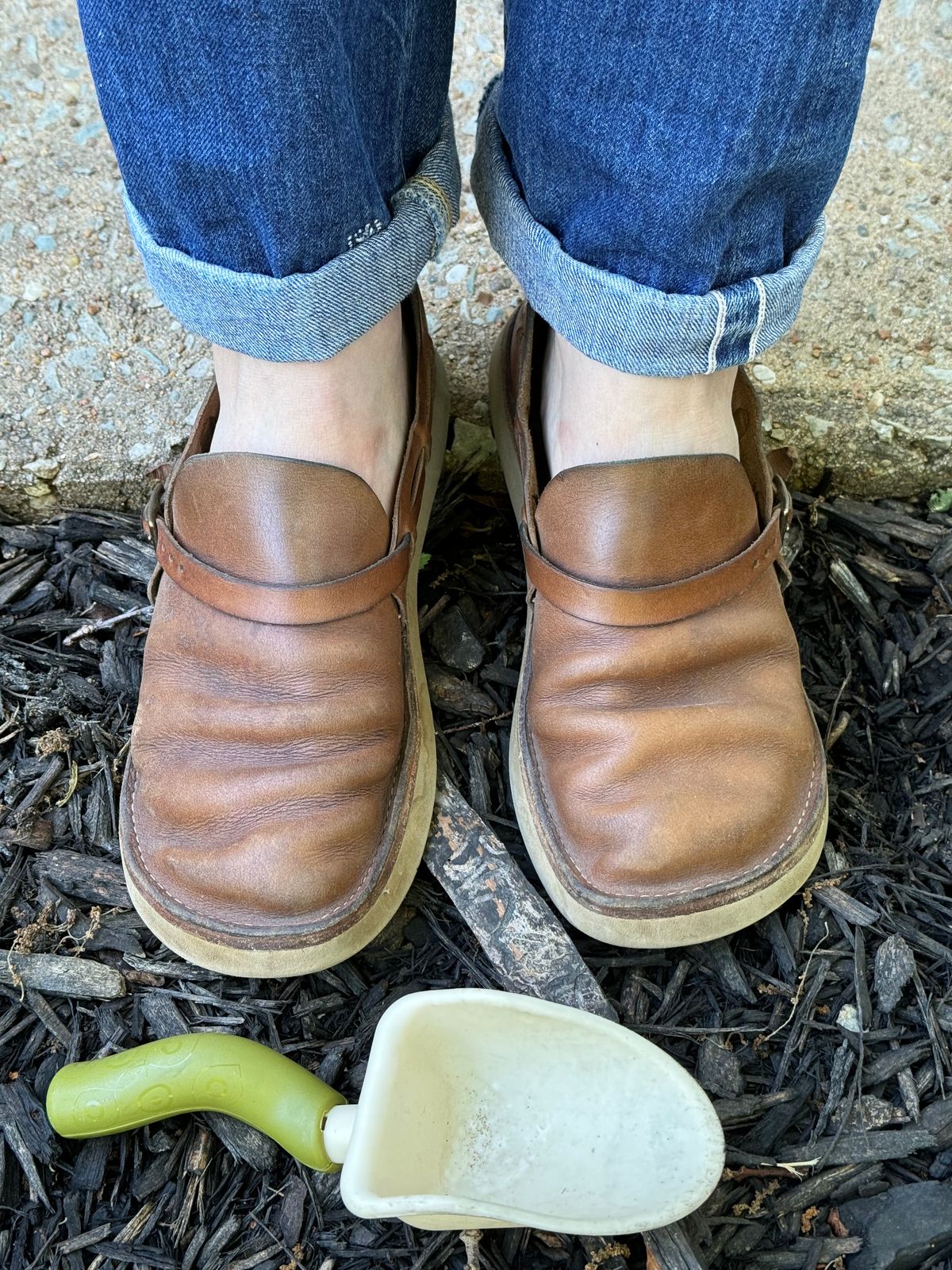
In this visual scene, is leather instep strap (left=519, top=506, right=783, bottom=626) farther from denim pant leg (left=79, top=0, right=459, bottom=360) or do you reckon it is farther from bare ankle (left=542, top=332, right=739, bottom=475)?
denim pant leg (left=79, top=0, right=459, bottom=360)

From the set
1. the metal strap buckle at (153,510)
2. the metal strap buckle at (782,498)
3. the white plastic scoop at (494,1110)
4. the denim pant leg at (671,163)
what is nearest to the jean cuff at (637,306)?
the denim pant leg at (671,163)

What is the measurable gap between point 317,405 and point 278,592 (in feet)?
0.71

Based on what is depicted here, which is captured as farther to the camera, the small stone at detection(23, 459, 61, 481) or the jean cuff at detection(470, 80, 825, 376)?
the small stone at detection(23, 459, 61, 481)

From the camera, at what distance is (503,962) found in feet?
3.97

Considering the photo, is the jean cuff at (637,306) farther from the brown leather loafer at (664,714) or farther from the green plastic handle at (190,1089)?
the green plastic handle at (190,1089)

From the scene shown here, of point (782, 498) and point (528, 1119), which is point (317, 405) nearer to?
point (782, 498)

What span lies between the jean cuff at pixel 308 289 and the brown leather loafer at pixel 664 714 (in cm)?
30

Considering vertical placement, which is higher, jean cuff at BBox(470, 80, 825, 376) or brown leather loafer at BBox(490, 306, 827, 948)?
jean cuff at BBox(470, 80, 825, 376)

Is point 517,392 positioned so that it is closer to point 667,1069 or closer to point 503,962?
point 503,962

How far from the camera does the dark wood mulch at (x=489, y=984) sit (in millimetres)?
1093

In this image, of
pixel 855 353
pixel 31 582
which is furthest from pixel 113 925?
pixel 855 353

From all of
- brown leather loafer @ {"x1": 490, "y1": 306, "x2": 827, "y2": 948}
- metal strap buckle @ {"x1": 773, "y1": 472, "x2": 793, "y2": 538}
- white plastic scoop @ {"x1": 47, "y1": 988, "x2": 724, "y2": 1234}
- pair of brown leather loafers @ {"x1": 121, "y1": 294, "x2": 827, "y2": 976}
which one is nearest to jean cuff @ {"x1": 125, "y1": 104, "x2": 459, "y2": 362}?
pair of brown leather loafers @ {"x1": 121, "y1": 294, "x2": 827, "y2": 976}

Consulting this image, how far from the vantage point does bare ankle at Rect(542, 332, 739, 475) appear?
1129 mm

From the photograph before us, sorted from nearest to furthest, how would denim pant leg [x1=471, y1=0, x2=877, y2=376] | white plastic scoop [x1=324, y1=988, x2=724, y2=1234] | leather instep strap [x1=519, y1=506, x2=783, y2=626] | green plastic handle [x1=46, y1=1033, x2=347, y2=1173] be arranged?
1. denim pant leg [x1=471, y1=0, x2=877, y2=376]
2. white plastic scoop [x1=324, y1=988, x2=724, y2=1234]
3. green plastic handle [x1=46, y1=1033, x2=347, y2=1173]
4. leather instep strap [x1=519, y1=506, x2=783, y2=626]
